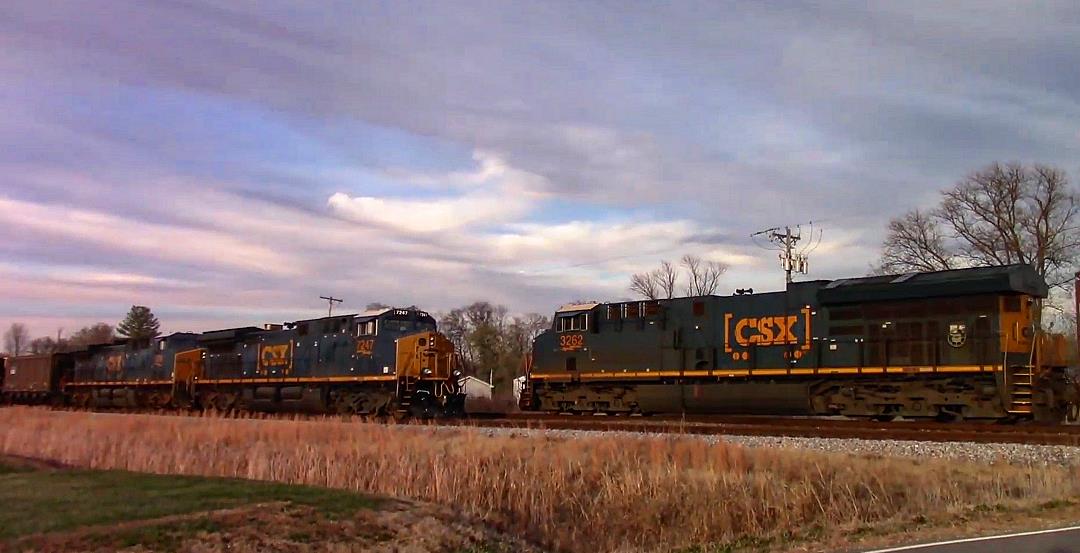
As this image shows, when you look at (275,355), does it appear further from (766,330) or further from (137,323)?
(137,323)

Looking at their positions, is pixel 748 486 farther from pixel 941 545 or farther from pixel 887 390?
pixel 887 390

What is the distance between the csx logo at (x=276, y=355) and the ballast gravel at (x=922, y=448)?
18.7 metres

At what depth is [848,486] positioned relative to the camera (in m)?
13.1

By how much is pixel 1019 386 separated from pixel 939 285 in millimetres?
3228

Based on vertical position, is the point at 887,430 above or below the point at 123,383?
above

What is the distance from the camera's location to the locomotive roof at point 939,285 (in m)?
21.2

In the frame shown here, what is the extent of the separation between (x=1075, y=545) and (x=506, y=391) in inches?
2685

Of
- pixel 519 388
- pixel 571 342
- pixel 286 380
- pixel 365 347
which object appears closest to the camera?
pixel 571 342

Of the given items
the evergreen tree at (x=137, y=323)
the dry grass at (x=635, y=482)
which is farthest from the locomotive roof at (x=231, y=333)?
the evergreen tree at (x=137, y=323)

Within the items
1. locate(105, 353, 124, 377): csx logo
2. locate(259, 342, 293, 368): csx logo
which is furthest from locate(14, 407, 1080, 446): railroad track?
locate(105, 353, 124, 377): csx logo

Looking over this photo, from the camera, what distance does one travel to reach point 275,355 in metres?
34.6

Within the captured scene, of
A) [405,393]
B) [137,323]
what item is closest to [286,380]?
[405,393]

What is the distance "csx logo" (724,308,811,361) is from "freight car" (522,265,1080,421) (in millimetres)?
33

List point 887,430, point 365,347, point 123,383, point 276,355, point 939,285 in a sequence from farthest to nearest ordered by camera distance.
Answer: point 123,383 < point 276,355 < point 365,347 < point 939,285 < point 887,430
